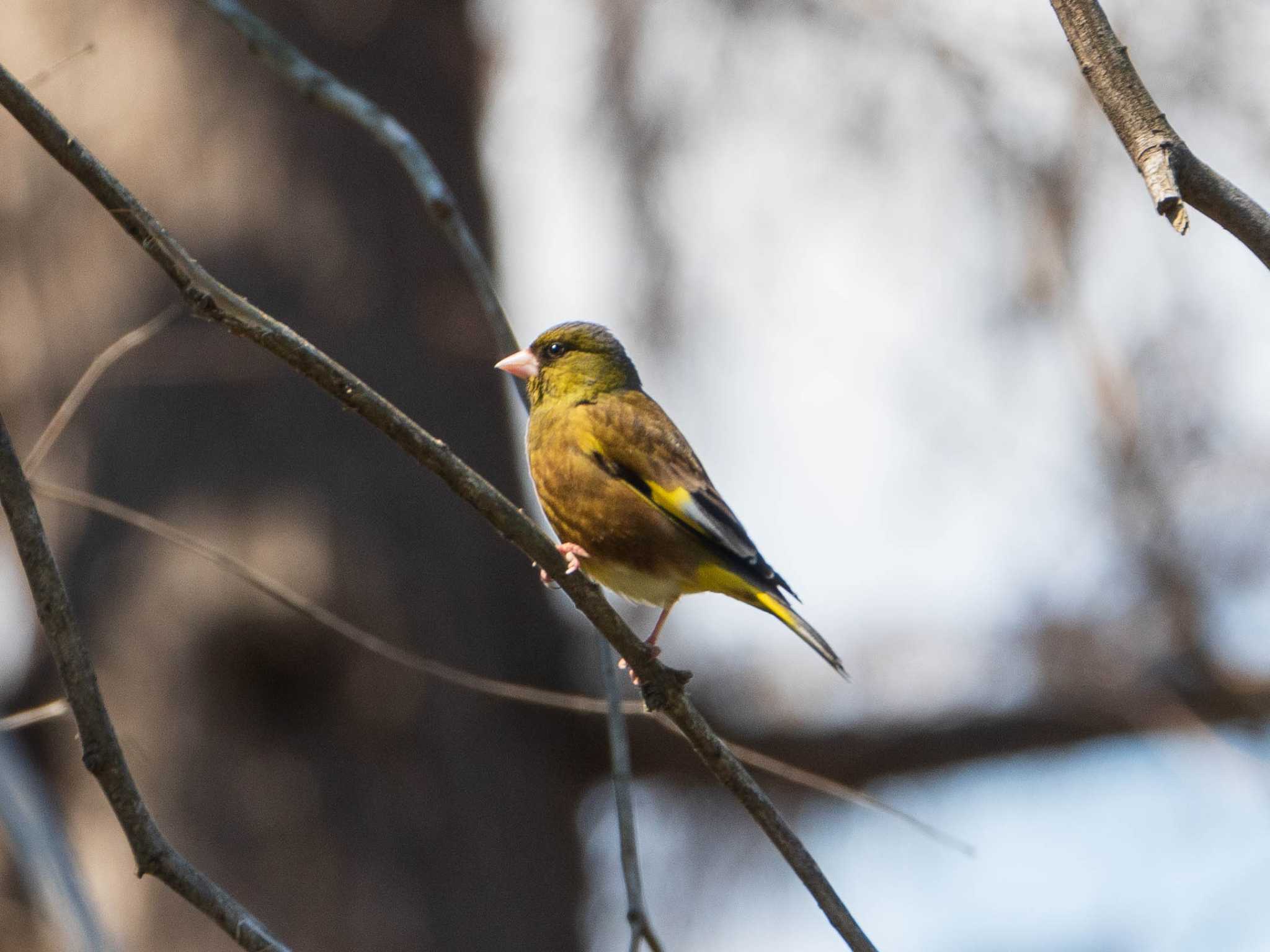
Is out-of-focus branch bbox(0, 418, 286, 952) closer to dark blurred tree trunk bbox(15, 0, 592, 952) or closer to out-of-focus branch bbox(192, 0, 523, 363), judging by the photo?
out-of-focus branch bbox(192, 0, 523, 363)

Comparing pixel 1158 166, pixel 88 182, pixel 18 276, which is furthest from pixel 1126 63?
pixel 18 276

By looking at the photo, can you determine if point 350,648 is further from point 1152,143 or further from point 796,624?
point 1152,143

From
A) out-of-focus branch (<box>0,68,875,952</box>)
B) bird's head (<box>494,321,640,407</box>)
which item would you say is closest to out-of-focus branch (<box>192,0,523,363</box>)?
bird's head (<box>494,321,640,407</box>)

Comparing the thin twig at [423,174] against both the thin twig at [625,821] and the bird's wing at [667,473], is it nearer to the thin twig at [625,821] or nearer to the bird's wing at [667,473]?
the thin twig at [625,821]

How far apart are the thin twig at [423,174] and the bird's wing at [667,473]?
28 centimetres

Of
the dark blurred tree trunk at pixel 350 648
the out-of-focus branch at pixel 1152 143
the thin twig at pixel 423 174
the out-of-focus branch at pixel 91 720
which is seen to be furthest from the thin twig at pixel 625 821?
the dark blurred tree trunk at pixel 350 648

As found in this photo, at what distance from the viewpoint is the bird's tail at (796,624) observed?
2.71m

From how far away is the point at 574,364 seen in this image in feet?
12.6

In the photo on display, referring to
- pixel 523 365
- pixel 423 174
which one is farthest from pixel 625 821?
pixel 523 365

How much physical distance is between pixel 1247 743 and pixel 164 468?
3.79 metres

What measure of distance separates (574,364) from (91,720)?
213 cm

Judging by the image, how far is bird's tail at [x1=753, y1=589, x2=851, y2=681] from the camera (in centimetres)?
271

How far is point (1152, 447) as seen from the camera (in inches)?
189

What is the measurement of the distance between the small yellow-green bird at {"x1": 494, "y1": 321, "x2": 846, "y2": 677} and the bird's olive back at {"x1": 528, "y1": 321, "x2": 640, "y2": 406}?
0.53 feet
